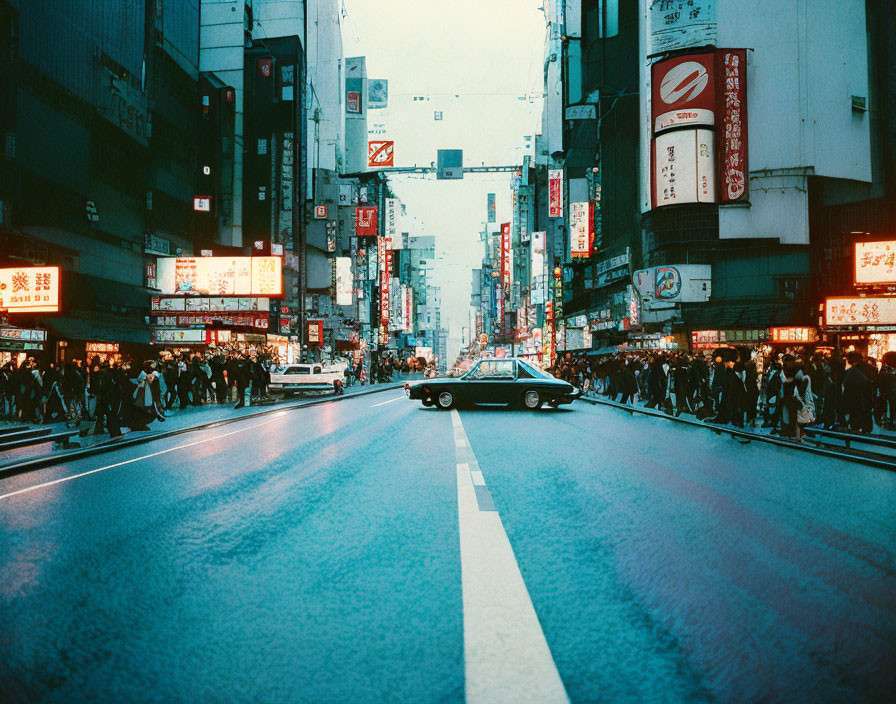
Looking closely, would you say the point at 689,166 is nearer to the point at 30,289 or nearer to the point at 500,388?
the point at 500,388

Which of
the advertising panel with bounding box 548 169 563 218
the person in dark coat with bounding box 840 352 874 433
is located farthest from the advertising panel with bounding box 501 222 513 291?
the person in dark coat with bounding box 840 352 874 433

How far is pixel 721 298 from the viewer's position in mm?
41000

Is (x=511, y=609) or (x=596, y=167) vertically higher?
(x=596, y=167)

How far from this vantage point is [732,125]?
38.7 metres

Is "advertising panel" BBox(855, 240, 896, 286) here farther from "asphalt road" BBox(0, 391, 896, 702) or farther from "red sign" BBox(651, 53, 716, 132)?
"asphalt road" BBox(0, 391, 896, 702)

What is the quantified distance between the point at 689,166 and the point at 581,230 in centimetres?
1612

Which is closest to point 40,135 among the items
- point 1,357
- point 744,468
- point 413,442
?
point 1,357

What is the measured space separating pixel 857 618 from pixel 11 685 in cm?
377

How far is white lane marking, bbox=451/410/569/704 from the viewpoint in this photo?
2654mm

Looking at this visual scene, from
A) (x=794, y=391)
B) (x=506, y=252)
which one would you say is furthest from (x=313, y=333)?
(x=506, y=252)

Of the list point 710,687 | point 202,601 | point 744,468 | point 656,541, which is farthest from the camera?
point 744,468

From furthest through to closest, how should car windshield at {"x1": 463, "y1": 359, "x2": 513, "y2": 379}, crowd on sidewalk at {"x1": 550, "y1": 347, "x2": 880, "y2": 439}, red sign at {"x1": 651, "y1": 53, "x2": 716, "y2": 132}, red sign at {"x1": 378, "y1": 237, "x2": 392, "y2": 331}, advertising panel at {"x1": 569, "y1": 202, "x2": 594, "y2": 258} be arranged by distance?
red sign at {"x1": 378, "y1": 237, "x2": 392, "y2": 331}
advertising panel at {"x1": 569, "y1": 202, "x2": 594, "y2": 258}
red sign at {"x1": 651, "y1": 53, "x2": 716, "y2": 132}
car windshield at {"x1": 463, "y1": 359, "x2": 513, "y2": 379}
crowd on sidewalk at {"x1": 550, "y1": 347, "x2": 880, "y2": 439}

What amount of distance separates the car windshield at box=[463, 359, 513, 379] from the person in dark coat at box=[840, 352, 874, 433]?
28.4ft

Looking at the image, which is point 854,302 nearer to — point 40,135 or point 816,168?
point 816,168
